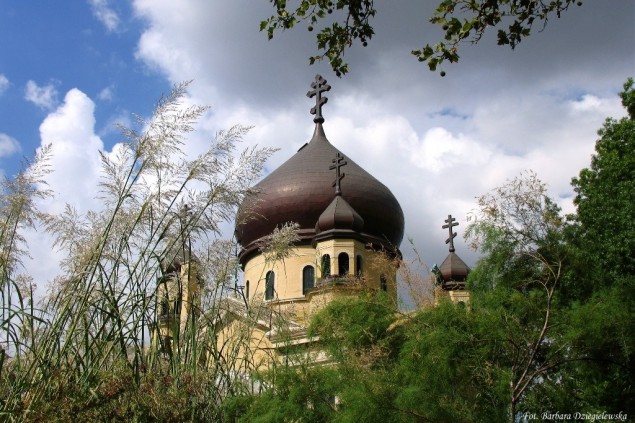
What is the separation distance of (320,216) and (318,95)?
7561 mm

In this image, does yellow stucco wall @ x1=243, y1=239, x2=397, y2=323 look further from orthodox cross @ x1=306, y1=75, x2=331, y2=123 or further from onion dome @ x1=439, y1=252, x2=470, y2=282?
orthodox cross @ x1=306, y1=75, x2=331, y2=123

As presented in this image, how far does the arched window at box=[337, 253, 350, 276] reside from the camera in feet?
63.3

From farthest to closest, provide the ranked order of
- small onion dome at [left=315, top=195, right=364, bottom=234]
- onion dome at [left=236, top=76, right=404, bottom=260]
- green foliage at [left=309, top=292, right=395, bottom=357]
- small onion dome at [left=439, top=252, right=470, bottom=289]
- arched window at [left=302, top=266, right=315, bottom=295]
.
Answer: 1. small onion dome at [left=439, top=252, right=470, bottom=289]
2. onion dome at [left=236, top=76, right=404, bottom=260]
3. arched window at [left=302, top=266, right=315, bottom=295]
4. small onion dome at [left=315, top=195, right=364, bottom=234]
5. green foliage at [left=309, top=292, right=395, bottom=357]

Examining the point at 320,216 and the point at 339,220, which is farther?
the point at 320,216

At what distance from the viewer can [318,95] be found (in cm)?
2669

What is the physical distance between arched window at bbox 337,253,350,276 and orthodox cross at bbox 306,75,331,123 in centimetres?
848

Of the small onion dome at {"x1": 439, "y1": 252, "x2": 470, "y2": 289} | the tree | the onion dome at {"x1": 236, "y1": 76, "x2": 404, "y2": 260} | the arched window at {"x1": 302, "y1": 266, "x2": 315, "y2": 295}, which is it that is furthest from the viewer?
the small onion dome at {"x1": 439, "y1": 252, "x2": 470, "y2": 289}

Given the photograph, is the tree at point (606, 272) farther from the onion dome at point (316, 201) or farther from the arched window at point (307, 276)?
the arched window at point (307, 276)

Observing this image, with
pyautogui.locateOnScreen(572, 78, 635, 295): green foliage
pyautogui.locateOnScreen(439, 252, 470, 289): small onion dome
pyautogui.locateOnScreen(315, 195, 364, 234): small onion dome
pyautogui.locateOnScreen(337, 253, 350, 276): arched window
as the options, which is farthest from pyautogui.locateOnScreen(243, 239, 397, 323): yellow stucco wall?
pyautogui.locateOnScreen(572, 78, 635, 295): green foliage

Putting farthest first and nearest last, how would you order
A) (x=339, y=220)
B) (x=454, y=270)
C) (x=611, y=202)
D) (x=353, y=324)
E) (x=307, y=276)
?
1. (x=454, y=270)
2. (x=307, y=276)
3. (x=339, y=220)
4. (x=611, y=202)
5. (x=353, y=324)

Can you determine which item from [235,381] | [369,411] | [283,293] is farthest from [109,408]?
[283,293]

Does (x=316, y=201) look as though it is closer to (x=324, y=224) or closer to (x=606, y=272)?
(x=324, y=224)

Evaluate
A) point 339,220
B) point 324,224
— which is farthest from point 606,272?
point 324,224

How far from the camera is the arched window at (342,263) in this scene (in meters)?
19.3
